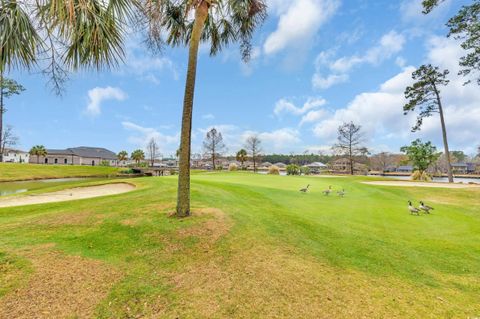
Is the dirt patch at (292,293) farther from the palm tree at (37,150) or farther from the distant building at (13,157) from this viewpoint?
the distant building at (13,157)

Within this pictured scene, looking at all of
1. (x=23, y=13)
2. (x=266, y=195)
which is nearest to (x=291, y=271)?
(x=23, y=13)

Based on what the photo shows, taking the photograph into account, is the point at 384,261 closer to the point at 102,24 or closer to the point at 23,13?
the point at 102,24

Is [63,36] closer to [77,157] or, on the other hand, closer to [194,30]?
[194,30]

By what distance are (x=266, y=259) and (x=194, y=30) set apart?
567cm

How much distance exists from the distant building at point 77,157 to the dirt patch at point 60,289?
258 feet

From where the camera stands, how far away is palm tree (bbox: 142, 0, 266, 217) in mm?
5828

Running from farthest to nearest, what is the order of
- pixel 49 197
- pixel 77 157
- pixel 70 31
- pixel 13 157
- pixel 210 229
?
pixel 13 157, pixel 77 157, pixel 49 197, pixel 210 229, pixel 70 31

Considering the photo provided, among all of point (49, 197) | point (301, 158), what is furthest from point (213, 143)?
point (301, 158)

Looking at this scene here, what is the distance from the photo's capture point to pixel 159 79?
16.9 metres

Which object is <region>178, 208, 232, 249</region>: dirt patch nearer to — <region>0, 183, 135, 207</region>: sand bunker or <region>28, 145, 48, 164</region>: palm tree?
<region>0, 183, 135, 207</region>: sand bunker

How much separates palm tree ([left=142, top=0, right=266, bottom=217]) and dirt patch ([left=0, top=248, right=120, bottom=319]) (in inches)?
96.2

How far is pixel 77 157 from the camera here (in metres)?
71.8

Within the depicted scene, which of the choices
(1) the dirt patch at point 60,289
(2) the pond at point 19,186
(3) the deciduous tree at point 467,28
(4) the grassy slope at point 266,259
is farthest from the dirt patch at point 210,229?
(2) the pond at point 19,186

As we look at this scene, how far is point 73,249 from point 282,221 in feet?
15.1
